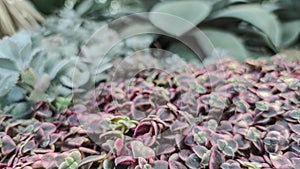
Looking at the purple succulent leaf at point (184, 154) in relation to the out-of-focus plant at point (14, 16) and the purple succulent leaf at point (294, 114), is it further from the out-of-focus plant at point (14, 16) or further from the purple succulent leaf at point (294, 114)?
the out-of-focus plant at point (14, 16)

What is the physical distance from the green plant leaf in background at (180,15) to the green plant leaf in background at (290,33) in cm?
49

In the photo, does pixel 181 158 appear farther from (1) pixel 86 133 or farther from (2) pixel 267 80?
(2) pixel 267 80

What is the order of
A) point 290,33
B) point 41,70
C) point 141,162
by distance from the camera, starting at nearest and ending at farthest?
point 141,162
point 41,70
point 290,33

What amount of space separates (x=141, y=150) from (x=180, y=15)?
1.17 m

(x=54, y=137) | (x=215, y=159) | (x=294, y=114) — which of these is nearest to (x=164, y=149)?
(x=215, y=159)

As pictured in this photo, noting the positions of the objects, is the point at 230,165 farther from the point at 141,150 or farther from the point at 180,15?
the point at 180,15

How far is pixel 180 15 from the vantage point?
2457mm

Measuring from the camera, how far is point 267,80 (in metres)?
2.04

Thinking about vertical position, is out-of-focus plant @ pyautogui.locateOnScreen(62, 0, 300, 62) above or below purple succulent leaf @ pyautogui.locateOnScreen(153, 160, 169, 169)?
above

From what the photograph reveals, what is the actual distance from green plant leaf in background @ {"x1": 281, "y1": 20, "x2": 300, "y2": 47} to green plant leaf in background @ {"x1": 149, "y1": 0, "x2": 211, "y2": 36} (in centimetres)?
49

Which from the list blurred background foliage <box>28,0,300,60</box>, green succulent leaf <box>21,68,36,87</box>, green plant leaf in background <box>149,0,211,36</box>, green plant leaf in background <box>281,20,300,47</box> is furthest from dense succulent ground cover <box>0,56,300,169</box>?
green plant leaf in background <box>281,20,300,47</box>

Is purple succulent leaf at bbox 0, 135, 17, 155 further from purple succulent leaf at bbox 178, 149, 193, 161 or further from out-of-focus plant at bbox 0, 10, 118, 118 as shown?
purple succulent leaf at bbox 178, 149, 193, 161

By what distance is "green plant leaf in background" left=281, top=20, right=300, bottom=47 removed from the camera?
2715mm

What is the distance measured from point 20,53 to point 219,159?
942 millimetres
